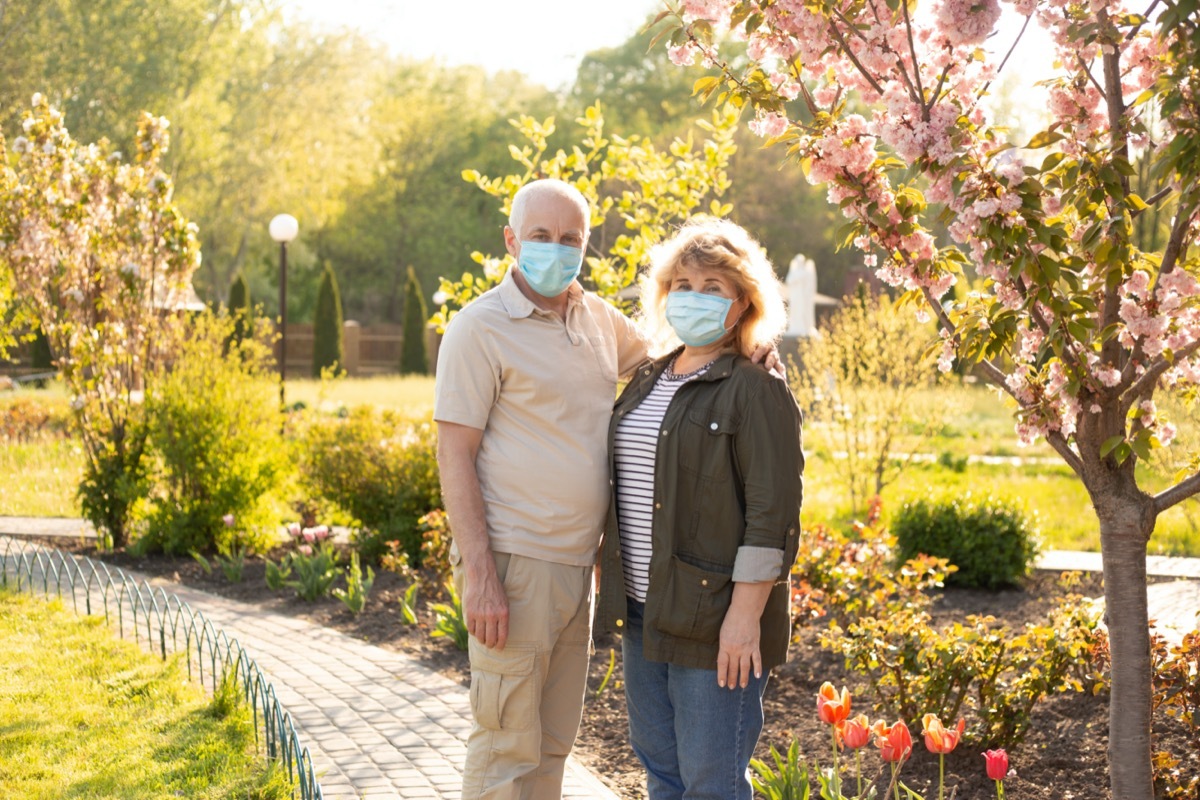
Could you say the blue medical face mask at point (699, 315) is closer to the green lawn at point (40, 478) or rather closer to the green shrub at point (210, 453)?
the green shrub at point (210, 453)

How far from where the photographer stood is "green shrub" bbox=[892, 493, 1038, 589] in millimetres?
7965

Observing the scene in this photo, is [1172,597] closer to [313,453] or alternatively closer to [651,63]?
[313,453]

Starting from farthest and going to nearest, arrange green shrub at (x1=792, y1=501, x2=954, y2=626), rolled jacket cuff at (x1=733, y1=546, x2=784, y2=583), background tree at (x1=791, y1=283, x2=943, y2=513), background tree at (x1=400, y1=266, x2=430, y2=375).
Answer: background tree at (x1=400, y1=266, x2=430, y2=375)
background tree at (x1=791, y1=283, x2=943, y2=513)
green shrub at (x1=792, y1=501, x2=954, y2=626)
rolled jacket cuff at (x1=733, y1=546, x2=784, y2=583)

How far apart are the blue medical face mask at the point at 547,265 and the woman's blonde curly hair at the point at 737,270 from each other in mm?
237

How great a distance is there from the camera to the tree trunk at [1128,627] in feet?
10.5

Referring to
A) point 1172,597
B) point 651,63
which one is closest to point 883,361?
point 1172,597

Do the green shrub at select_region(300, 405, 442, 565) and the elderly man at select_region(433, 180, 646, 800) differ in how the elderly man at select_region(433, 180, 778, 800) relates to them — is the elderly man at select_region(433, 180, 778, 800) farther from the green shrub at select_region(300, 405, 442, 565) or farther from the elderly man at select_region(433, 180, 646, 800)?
the green shrub at select_region(300, 405, 442, 565)

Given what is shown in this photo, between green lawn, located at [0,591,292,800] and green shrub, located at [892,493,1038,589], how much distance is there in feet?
15.7

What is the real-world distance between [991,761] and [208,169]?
1279 inches

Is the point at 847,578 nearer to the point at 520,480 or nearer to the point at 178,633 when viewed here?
the point at 520,480

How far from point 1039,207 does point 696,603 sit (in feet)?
4.11

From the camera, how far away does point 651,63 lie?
5284cm

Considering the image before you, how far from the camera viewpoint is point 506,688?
3127mm

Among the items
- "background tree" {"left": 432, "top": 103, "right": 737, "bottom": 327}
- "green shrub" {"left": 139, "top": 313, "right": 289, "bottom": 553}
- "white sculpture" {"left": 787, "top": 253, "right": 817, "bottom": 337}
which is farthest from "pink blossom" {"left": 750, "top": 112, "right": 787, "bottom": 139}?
"white sculpture" {"left": 787, "top": 253, "right": 817, "bottom": 337}
